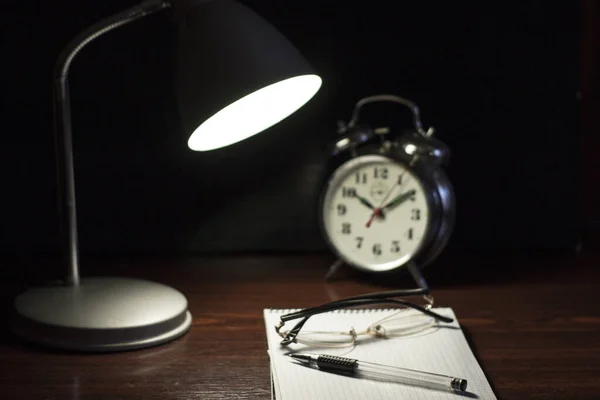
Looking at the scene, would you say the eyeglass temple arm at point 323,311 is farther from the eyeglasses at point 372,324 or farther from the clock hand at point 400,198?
the clock hand at point 400,198

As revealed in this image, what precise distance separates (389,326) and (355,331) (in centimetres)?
6

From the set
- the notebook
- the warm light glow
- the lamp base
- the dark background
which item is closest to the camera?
the notebook

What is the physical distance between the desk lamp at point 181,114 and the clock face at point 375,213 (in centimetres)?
26

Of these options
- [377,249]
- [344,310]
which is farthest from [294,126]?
[344,310]

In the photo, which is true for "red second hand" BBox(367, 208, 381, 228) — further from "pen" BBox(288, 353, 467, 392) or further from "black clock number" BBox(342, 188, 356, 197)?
"pen" BBox(288, 353, 467, 392)

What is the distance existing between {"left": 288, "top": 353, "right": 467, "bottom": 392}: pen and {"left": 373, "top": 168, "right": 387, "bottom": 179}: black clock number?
48 centimetres

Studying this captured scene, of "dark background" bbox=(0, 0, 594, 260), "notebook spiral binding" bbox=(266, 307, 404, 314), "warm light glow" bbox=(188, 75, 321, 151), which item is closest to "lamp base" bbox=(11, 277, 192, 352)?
"notebook spiral binding" bbox=(266, 307, 404, 314)

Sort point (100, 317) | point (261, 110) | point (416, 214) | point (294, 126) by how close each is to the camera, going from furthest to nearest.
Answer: point (294, 126)
point (416, 214)
point (261, 110)
point (100, 317)

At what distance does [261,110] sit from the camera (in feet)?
4.41

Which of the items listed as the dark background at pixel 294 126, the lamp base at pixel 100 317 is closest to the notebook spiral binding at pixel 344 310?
the lamp base at pixel 100 317

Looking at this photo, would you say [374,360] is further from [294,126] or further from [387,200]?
[294,126]

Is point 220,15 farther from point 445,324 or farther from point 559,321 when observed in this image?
point 559,321

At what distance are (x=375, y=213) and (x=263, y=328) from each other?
34 centimetres

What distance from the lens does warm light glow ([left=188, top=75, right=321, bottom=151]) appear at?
133 cm
